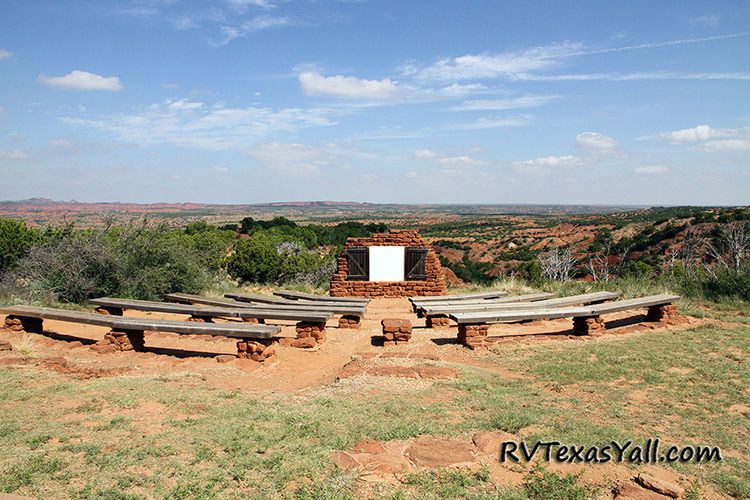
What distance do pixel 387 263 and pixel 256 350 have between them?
854 cm

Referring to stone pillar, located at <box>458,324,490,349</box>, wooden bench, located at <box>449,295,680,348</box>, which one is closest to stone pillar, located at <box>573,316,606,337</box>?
wooden bench, located at <box>449,295,680,348</box>

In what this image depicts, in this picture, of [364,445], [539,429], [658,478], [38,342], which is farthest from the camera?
[38,342]

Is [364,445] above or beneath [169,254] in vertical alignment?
beneath

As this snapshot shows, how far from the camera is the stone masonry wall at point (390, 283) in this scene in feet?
48.5

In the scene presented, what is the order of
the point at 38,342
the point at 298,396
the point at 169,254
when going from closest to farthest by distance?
the point at 298,396 → the point at 38,342 → the point at 169,254

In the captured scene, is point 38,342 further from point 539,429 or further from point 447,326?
point 539,429

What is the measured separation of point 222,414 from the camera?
4.49 m

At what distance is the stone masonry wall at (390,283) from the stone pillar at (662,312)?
623cm

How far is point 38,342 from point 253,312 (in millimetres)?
3415

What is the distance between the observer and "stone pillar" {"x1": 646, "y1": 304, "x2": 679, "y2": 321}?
30.7ft

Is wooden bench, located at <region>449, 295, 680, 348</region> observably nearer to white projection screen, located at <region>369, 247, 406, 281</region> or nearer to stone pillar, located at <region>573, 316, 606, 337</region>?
stone pillar, located at <region>573, 316, 606, 337</region>

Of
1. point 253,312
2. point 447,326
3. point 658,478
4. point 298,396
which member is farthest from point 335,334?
point 658,478

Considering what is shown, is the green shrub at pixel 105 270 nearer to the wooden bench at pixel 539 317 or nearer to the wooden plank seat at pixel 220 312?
the wooden plank seat at pixel 220 312

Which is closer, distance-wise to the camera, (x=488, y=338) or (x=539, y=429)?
(x=539, y=429)
